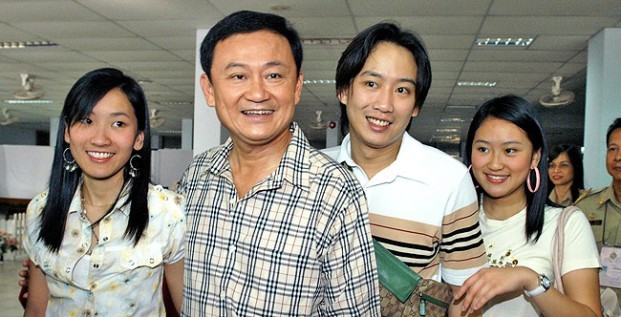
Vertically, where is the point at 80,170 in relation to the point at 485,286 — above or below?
above

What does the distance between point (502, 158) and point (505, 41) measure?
562cm

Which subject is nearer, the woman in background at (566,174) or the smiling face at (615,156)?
the smiling face at (615,156)

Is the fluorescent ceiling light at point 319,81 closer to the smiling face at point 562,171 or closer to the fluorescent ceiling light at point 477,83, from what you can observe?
the fluorescent ceiling light at point 477,83

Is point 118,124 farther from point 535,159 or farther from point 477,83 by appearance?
point 477,83

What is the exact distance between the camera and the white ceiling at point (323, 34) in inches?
221

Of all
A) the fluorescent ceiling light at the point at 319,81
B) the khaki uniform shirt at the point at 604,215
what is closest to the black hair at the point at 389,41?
the khaki uniform shirt at the point at 604,215

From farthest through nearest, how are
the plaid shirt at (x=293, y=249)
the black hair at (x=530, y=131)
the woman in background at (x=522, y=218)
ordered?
the black hair at (x=530, y=131)
the woman in background at (x=522, y=218)
the plaid shirt at (x=293, y=249)

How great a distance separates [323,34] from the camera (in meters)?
6.70

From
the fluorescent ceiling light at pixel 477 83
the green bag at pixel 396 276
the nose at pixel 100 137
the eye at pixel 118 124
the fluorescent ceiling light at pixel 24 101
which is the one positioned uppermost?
the fluorescent ceiling light at pixel 24 101

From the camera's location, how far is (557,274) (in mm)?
1676

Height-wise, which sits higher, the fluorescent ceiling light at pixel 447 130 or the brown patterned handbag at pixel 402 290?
the fluorescent ceiling light at pixel 447 130

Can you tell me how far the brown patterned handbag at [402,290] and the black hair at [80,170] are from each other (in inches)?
26.8

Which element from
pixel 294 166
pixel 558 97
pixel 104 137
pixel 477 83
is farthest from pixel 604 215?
pixel 477 83

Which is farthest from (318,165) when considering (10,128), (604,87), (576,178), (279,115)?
(10,128)
